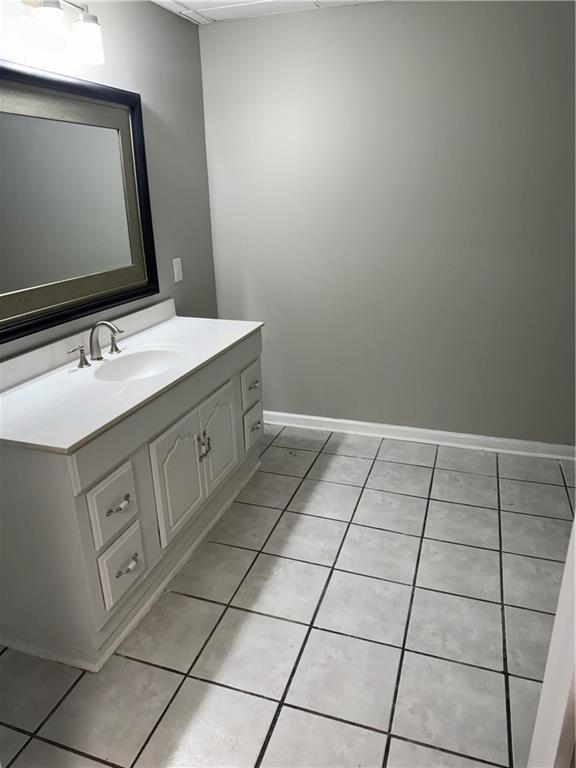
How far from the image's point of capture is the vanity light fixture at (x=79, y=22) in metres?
1.71

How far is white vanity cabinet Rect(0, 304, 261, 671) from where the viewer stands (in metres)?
1.48

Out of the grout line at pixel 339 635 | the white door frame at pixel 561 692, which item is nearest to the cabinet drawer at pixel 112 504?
the grout line at pixel 339 635

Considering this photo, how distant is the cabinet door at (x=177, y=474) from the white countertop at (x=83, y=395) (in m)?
0.19

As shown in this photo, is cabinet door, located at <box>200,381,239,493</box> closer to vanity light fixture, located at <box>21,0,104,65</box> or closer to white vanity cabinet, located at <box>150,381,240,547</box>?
white vanity cabinet, located at <box>150,381,240,547</box>

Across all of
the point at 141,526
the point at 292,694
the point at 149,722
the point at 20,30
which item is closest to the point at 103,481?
the point at 141,526

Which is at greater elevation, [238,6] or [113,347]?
[238,6]

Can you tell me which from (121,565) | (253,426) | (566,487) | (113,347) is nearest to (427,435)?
(566,487)

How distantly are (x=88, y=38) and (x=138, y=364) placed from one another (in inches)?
44.9

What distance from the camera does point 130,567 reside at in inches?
67.8

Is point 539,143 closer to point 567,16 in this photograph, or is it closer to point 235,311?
point 567,16

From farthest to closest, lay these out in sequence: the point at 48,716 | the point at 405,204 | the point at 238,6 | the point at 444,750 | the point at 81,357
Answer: the point at 405,204, the point at 238,6, the point at 81,357, the point at 48,716, the point at 444,750

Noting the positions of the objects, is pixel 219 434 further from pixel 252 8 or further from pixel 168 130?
pixel 252 8

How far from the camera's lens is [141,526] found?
5.83ft

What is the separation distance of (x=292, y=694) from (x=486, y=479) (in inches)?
59.0
